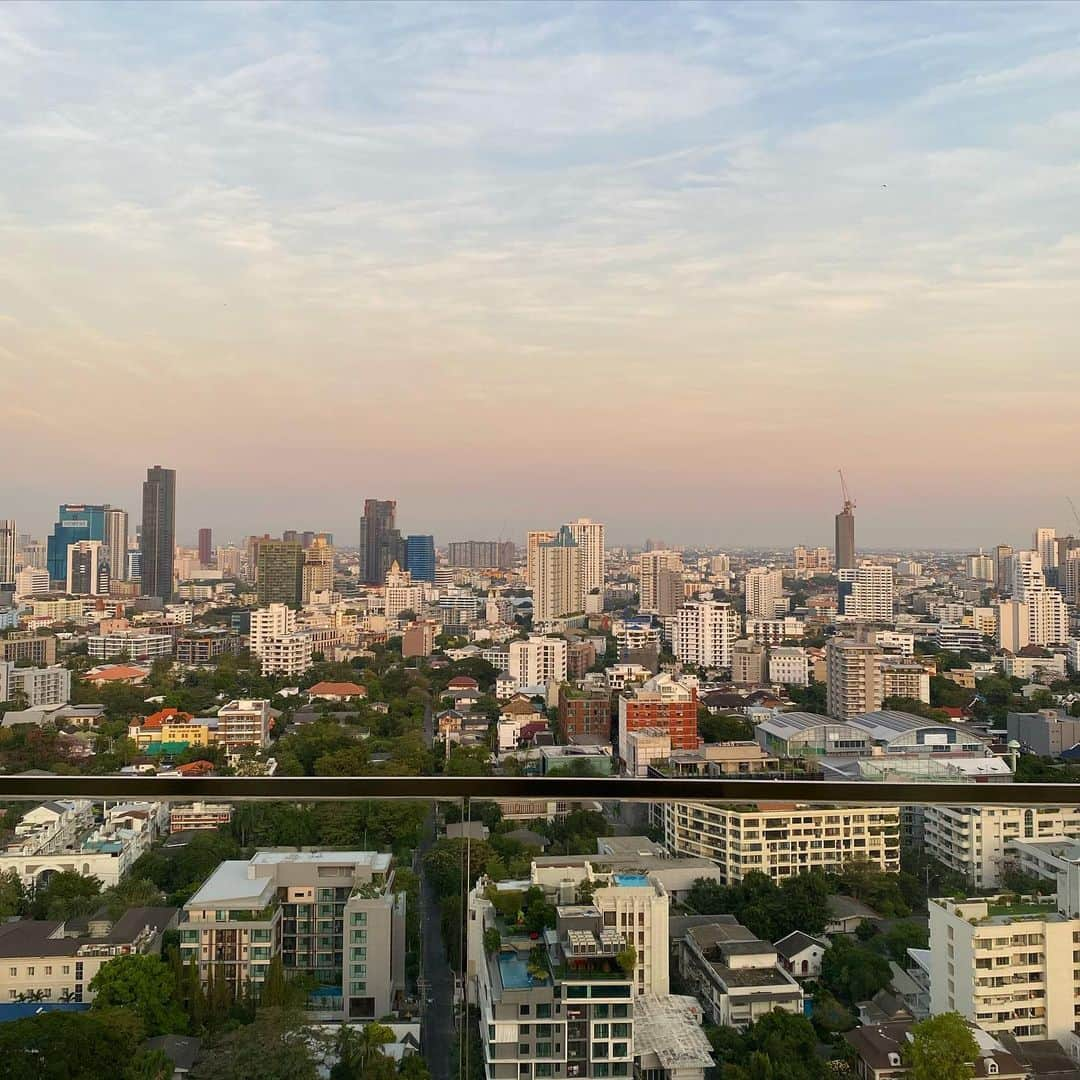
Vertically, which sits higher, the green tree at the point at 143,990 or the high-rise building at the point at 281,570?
the high-rise building at the point at 281,570

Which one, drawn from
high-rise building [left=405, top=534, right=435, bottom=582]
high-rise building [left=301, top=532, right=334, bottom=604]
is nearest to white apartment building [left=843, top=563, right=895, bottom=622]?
high-rise building [left=405, top=534, right=435, bottom=582]

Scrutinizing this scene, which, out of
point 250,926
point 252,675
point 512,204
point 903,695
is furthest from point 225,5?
point 903,695

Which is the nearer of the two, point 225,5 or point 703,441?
point 225,5

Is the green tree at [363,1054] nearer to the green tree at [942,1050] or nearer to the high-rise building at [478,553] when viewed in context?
the green tree at [942,1050]

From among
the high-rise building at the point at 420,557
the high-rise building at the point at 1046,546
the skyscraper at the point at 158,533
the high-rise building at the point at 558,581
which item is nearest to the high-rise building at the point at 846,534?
the high-rise building at the point at 1046,546

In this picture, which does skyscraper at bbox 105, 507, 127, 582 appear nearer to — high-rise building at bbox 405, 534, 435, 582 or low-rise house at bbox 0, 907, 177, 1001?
high-rise building at bbox 405, 534, 435, 582

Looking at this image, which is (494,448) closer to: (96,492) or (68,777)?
(96,492)

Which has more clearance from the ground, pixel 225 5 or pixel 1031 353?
pixel 225 5

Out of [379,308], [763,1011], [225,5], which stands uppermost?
[225,5]
